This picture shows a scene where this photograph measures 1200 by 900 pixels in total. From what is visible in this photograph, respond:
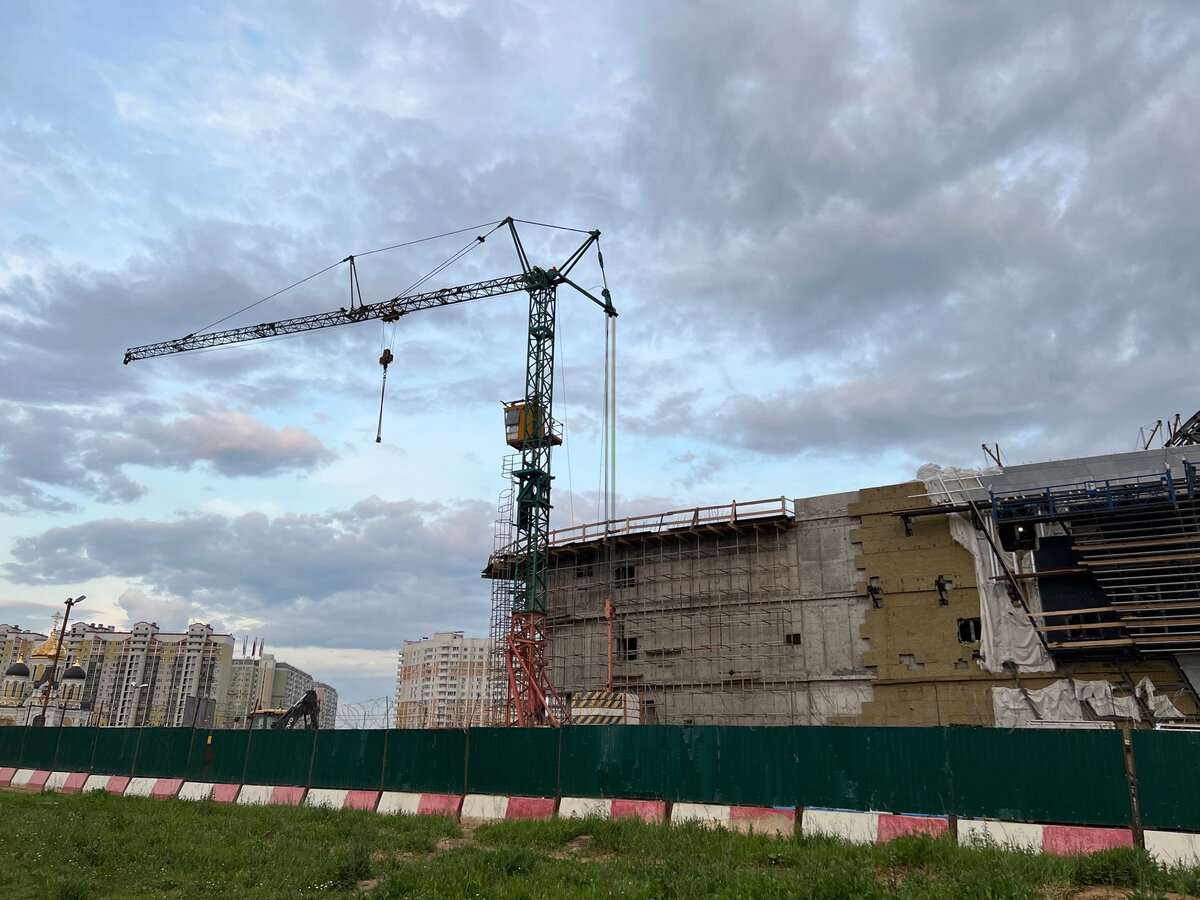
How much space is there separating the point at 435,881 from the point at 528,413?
33.4 meters

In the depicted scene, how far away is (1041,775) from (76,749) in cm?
3145

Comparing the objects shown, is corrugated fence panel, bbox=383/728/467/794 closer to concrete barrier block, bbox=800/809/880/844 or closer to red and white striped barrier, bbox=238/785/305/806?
red and white striped barrier, bbox=238/785/305/806

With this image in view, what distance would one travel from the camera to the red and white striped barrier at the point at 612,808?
17.6 m

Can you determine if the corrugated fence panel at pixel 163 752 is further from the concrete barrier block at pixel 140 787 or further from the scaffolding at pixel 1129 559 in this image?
the scaffolding at pixel 1129 559

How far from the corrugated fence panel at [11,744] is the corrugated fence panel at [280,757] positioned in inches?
601

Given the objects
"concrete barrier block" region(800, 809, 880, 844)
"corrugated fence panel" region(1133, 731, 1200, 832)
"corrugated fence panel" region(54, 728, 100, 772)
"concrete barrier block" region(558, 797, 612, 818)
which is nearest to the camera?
"corrugated fence panel" region(1133, 731, 1200, 832)

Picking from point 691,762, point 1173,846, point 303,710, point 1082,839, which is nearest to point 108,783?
point 303,710

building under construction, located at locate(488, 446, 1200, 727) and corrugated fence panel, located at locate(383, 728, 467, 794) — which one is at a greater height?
building under construction, located at locate(488, 446, 1200, 727)

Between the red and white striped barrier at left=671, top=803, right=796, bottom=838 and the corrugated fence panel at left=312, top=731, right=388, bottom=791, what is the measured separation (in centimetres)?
881

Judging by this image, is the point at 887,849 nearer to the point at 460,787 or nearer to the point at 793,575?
the point at 460,787

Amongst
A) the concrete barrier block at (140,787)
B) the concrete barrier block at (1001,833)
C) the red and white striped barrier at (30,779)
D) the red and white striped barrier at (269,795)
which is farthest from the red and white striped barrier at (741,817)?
the red and white striped barrier at (30,779)

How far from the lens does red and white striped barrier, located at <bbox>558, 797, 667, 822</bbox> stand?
57.7 ft

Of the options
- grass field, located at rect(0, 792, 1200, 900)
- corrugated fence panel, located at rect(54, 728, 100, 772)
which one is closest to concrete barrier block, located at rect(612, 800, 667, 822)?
grass field, located at rect(0, 792, 1200, 900)

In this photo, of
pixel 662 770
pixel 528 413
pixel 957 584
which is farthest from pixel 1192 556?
pixel 528 413
